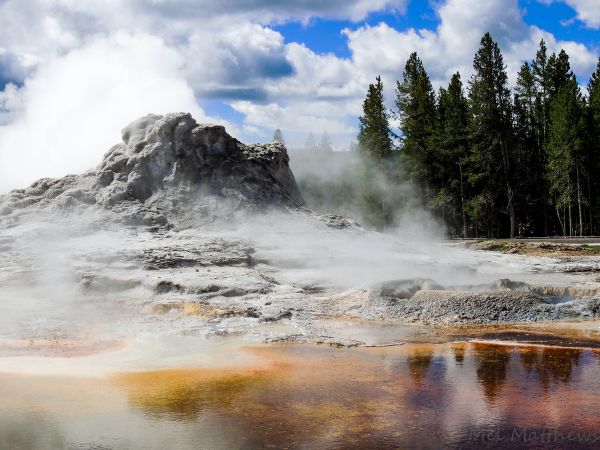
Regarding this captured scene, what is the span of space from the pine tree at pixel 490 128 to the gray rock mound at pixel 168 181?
54.9ft

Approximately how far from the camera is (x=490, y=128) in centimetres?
3316

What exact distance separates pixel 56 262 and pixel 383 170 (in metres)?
25.0

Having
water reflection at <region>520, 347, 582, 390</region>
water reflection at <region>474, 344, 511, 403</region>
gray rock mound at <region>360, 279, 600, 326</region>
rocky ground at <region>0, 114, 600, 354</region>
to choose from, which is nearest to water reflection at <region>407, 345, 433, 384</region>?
water reflection at <region>474, 344, 511, 403</region>

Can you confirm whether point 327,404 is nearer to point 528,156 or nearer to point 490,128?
point 490,128

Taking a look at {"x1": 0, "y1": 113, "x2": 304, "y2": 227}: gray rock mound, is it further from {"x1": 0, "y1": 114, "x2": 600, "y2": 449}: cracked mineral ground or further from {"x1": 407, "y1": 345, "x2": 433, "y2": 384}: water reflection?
{"x1": 407, "y1": 345, "x2": 433, "y2": 384}: water reflection

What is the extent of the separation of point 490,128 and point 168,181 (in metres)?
20.7

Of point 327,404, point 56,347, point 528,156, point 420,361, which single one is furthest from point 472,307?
point 528,156

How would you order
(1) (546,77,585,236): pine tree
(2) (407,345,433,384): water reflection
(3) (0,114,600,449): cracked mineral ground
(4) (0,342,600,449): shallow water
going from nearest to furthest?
(4) (0,342,600,449): shallow water → (3) (0,114,600,449): cracked mineral ground → (2) (407,345,433,384): water reflection → (1) (546,77,585,236): pine tree

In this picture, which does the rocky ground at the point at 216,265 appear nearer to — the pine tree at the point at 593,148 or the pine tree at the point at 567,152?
the pine tree at the point at 567,152

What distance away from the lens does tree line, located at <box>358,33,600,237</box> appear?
108ft

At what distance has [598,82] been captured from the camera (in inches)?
1401

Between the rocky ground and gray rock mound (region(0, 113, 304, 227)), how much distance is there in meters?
0.04

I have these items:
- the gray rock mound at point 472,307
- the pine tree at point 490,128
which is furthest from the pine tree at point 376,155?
the gray rock mound at point 472,307

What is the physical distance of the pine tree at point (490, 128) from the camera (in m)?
32.8
